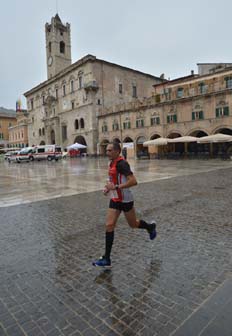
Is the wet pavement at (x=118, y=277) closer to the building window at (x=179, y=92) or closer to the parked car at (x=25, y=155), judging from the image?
the building window at (x=179, y=92)

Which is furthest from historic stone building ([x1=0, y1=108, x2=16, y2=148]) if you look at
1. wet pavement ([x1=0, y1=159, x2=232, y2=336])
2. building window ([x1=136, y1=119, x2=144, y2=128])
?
wet pavement ([x1=0, y1=159, x2=232, y2=336])

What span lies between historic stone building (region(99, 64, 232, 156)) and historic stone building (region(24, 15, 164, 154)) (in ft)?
14.5

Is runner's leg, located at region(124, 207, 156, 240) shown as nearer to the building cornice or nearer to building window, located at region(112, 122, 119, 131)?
building window, located at region(112, 122, 119, 131)

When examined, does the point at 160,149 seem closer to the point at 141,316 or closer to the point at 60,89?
the point at 60,89

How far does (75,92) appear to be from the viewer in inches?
1921

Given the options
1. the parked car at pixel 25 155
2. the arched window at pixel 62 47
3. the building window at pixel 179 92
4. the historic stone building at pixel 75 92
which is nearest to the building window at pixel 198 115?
the building window at pixel 179 92

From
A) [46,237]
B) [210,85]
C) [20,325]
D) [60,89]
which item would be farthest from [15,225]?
[60,89]

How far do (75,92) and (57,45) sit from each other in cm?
1626

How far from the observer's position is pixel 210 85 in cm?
2981

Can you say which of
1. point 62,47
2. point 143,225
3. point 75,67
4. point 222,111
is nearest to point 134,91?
point 75,67

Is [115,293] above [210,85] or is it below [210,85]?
below

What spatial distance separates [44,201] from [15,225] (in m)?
2.63

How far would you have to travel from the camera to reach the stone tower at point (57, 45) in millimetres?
55250

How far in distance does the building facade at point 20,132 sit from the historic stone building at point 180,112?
3789cm
